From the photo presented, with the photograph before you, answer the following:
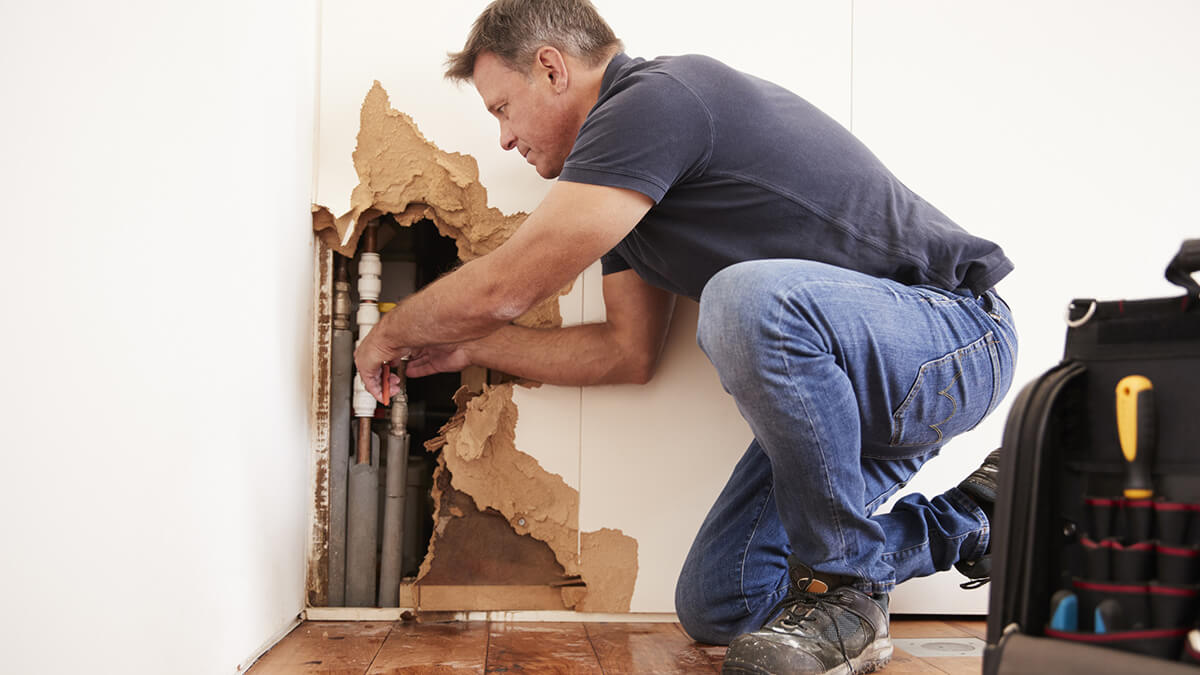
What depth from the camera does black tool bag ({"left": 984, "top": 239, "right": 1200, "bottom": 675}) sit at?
71 cm

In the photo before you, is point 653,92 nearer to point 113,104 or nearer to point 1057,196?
point 113,104

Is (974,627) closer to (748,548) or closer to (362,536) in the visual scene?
(748,548)

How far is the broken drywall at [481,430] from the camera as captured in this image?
6.37 ft

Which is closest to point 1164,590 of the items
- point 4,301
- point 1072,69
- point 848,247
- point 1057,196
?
point 848,247

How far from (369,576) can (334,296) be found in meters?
0.67

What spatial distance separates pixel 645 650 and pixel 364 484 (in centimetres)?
78

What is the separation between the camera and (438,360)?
1.94 meters

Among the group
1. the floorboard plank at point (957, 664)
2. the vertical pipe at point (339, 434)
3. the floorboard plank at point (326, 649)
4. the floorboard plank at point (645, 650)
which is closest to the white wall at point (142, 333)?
the floorboard plank at point (326, 649)

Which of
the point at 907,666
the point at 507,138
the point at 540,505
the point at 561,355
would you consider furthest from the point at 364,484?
the point at 907,666

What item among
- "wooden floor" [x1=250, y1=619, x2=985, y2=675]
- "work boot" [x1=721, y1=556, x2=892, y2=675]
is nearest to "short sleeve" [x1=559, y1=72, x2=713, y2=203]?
"work boot" [x1=721, y1=556, x2=892, y2=675]

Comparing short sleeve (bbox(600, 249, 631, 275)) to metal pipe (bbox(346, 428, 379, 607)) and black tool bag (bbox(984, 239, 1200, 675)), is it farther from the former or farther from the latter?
black tool bag (bbox(984, 239, 1200, 675))

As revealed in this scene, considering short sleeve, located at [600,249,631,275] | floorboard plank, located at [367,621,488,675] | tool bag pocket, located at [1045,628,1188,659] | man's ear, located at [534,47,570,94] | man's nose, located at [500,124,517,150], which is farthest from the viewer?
short sleeve, located at [600,249,631,275]

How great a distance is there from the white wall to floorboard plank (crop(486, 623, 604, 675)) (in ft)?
1.48

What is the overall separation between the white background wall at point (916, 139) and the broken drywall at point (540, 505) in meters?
0.04
